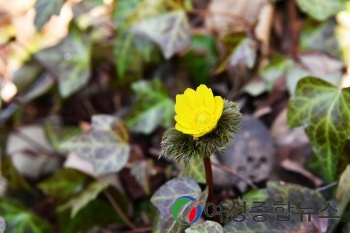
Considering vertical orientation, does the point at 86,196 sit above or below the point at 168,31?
below

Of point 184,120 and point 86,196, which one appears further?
point 86,196

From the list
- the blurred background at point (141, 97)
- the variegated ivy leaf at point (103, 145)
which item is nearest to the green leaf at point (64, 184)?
the blurred background at point (141, 97)

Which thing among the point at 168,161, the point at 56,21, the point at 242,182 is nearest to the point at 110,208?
the point at 168,161

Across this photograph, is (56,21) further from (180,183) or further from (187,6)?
(180,183)

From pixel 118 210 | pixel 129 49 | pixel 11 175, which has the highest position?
pixel 129 49

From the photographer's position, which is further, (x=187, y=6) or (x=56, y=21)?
(x=56, y=21)

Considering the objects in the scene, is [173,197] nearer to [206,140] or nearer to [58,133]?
[206,140]

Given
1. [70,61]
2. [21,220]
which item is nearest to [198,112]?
[21,220]
